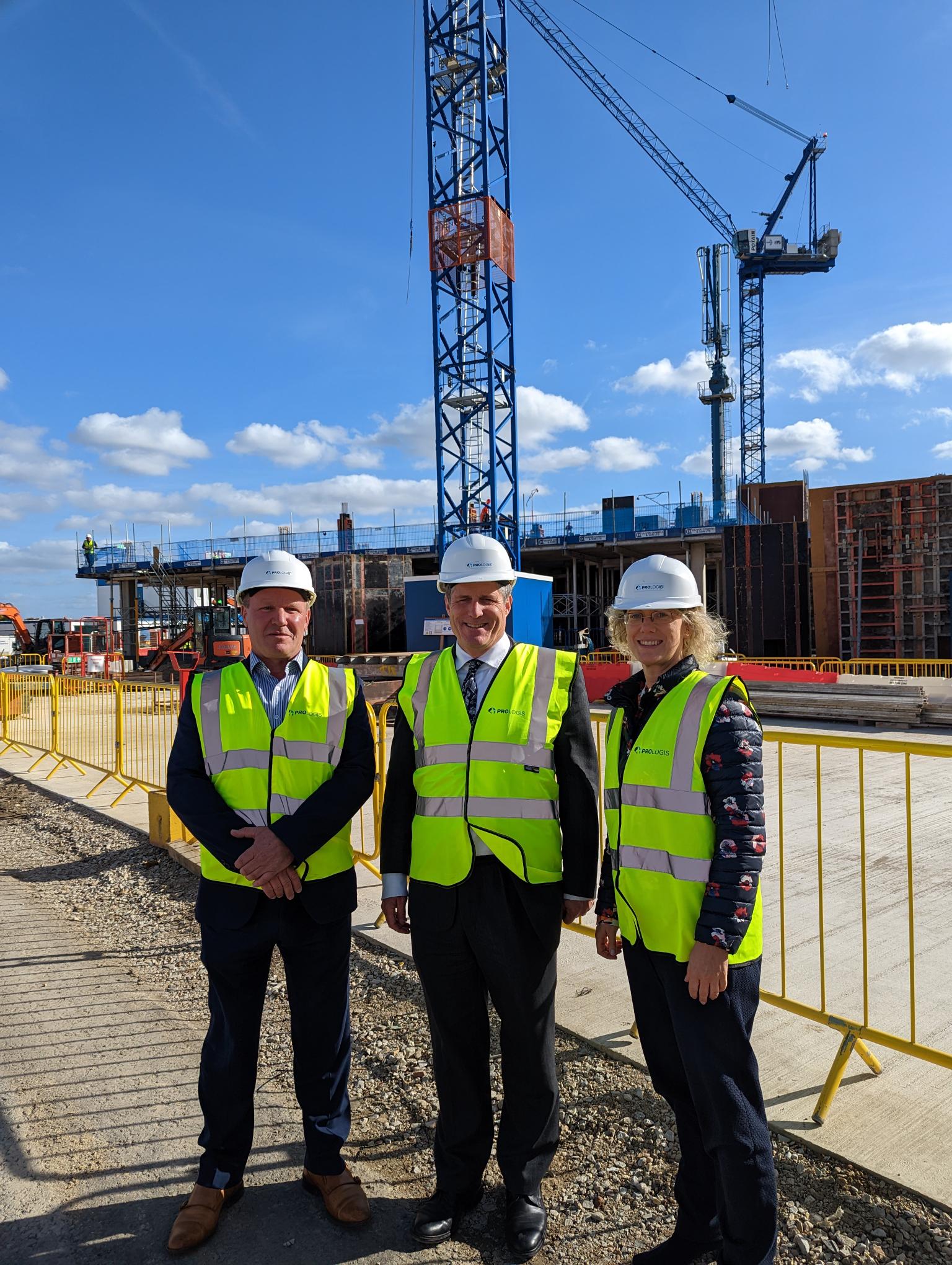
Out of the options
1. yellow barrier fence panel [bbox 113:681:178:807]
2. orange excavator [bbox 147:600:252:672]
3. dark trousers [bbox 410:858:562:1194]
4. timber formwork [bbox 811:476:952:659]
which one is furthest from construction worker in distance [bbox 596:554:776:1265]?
orange excavator [bbox 147:600:252:672]

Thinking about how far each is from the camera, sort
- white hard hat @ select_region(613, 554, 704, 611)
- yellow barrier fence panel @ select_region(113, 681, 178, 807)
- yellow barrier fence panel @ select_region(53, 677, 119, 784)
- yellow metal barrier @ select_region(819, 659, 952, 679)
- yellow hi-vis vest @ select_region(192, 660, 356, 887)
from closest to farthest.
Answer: white hard hat @ select_region(613, 554, 704, 611)
yellow hi-vis vest @ select_region(192, 660, 356, 887)
yellow barrier fence panel @ select_region(113, 681, 178, 807)
yellow barrier fence panel @ select_region(53, 677, 119, 784)
yellow metal barrier @ select_region(819, 659, 952, 679)

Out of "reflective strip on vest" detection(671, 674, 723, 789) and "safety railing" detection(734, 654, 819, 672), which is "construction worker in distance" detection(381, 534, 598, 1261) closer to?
"reflective strip on vest" detection(671, 674, 723, 789)

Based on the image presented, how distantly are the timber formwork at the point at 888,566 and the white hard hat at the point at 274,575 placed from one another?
21.7 metres

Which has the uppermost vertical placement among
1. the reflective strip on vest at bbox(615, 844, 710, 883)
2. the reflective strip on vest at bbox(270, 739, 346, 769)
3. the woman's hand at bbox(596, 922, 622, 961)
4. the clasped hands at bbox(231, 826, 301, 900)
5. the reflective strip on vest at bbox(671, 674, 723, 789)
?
the reflective strip on vest at bbox(671, 674, 723, 789)

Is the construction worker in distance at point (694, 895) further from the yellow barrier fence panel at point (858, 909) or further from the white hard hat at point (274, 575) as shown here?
the white hard hat at point (274, 575)

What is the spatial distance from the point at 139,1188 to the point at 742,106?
2663 inches

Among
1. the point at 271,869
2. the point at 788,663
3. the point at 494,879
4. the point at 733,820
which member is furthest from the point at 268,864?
the point at 788,663

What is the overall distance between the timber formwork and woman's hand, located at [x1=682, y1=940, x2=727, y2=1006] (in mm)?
21696

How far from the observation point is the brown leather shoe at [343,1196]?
2.55m

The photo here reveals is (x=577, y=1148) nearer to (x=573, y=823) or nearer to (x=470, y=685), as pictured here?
(x=573, y=823)

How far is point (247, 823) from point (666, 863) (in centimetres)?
141

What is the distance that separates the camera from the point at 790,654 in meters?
23.5

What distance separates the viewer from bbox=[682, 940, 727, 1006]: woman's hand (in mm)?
2070

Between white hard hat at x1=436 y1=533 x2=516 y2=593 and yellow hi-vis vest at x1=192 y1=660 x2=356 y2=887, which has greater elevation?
white hard hat at x1=436 y1=533 x2=516 y2=593
